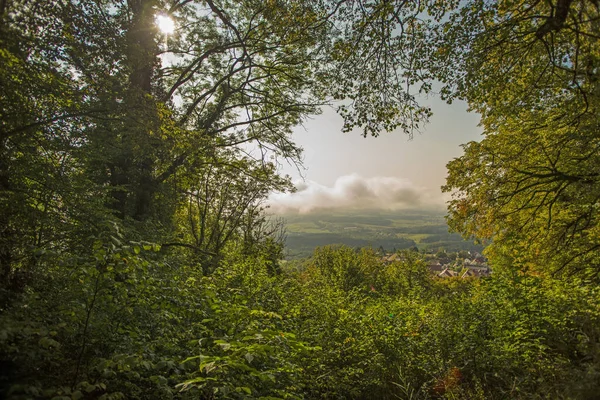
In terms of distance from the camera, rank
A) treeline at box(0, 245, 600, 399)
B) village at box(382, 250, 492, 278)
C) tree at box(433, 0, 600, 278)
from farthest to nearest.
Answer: village at box(382, 250, 492, 278) → tree at box(433, 0, 600, 278) → treeline at box(0, 245, 600, 399)

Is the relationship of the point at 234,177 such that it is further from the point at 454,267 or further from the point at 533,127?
the point at 454,267

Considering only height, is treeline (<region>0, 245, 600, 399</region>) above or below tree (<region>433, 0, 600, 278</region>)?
below

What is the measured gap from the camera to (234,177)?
39.6 feet

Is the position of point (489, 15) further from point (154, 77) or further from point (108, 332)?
point (154, 77)

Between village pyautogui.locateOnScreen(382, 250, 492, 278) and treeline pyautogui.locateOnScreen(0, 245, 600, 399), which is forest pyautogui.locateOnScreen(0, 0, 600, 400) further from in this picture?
village pyautogui.locateOnScreen(382, 250, 492, 278)

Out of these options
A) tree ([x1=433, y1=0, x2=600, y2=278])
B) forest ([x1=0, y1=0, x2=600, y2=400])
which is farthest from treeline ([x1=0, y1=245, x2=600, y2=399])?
tree ([x1=433, y1=0, x2=600, y2=278])

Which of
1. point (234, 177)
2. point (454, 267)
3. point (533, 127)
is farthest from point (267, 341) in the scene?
point (454, 267)

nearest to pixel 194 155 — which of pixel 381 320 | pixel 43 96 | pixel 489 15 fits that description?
pixel 43 96

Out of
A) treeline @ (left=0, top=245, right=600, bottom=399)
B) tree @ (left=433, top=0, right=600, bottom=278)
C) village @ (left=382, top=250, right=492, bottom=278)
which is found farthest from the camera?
village @ (left=382, top=250, right=492, bottom=278)

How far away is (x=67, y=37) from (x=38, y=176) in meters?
2.04

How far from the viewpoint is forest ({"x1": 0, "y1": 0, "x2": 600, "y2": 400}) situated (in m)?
2.88

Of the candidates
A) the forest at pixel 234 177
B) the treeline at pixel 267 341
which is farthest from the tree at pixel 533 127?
the treeline at pixel 267 341

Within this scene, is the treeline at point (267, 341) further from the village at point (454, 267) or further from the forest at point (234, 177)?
the village at point (454, 267)

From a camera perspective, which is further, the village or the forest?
the village
